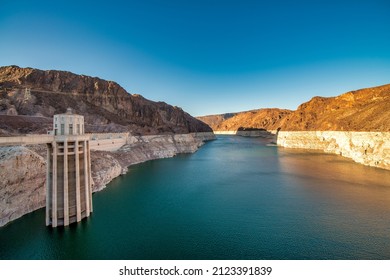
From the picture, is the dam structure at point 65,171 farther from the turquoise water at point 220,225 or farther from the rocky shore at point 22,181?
the rocky shore at point 22,181

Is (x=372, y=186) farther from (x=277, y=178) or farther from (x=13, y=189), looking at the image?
(x=13, y=189)

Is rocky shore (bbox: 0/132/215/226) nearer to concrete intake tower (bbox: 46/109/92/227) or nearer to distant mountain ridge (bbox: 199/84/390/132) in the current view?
concrete intake tower (bbox: 46/109/92/227)

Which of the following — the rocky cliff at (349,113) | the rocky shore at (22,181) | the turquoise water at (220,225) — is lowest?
the turquoise water at (220,225)

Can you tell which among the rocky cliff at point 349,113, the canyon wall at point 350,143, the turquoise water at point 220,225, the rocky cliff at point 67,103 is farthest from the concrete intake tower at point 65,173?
the rocky cliff at point 349,113
